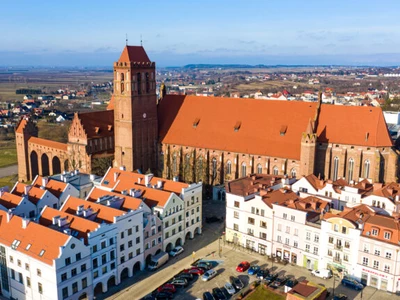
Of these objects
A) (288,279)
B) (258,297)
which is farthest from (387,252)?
(258,297)

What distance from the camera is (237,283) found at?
47.4 m

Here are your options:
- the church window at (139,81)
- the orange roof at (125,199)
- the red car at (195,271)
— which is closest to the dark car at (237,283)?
the red car at (195,271)

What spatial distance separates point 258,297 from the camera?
4428 cm

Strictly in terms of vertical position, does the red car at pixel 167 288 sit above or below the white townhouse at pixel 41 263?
below

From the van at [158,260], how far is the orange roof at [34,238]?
1337 centimetres

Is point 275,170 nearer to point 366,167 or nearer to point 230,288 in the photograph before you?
point 366,167

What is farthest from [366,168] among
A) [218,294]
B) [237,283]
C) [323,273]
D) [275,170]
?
[218,294]

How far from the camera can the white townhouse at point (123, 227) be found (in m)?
47.9

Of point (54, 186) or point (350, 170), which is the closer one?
point (54, 186)

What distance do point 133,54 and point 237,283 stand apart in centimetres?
4522

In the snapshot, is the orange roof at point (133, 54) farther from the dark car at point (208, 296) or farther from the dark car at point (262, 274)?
the dark car at point (208, 296)

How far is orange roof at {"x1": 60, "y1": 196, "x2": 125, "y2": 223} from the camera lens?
1909 inches

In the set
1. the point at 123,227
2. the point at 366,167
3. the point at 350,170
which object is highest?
the point at 366,167

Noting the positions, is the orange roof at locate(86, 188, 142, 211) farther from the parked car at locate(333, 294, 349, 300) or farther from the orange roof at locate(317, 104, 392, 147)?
the orange roof at locate(317, 104, 392, 147)
